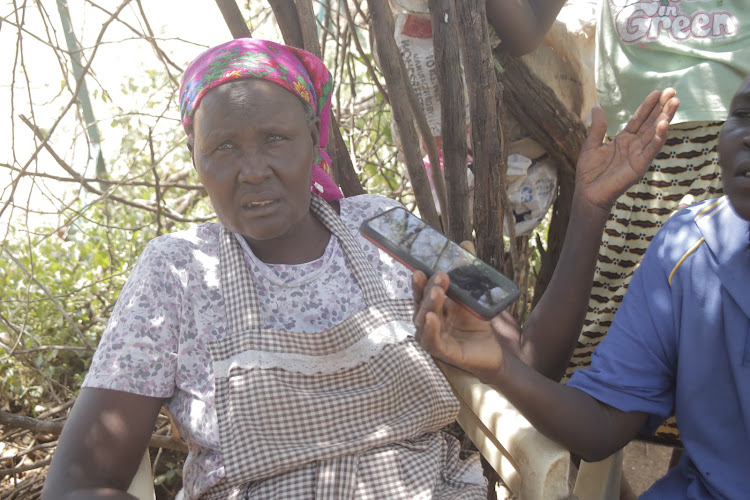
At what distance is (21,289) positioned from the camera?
3674 millimetres

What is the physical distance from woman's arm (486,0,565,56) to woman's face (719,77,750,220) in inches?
39.7

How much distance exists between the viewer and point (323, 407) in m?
1.70

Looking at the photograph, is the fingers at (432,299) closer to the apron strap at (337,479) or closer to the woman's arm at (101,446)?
the apron strap at (337,479)

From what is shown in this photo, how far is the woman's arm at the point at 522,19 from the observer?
234 cm

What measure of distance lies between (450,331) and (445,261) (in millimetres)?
139

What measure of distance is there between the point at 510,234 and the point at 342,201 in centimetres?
75

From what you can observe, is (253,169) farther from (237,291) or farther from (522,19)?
(522,19)

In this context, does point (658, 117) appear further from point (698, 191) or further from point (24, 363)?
point (24, 363)

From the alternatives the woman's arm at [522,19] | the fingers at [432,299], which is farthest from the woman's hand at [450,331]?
the woman's arm at [522,19]

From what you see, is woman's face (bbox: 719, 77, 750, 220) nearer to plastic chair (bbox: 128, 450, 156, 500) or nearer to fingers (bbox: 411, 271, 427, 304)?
fingers (bbox: 411, 271, 427, 304)

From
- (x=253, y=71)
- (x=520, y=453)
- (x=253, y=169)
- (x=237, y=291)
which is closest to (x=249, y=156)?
(x=253, y=169)

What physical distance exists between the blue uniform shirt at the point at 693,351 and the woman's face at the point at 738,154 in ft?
0.30

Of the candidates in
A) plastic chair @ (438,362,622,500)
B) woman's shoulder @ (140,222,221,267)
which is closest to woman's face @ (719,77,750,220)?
plastic chair @ (438,362,622,500)

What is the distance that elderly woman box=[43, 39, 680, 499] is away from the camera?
160 centimetres
